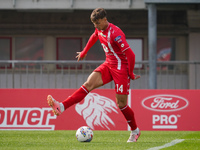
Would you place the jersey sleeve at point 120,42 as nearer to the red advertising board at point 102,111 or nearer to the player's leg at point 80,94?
the player's leg at point 80,94

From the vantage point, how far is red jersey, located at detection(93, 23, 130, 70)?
25.3 ft

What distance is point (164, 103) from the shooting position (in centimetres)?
1184

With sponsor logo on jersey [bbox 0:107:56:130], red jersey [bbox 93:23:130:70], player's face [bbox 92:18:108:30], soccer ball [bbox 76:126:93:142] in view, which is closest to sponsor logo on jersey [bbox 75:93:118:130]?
sponsor logo on jersey [bbox 0:107:56:130]

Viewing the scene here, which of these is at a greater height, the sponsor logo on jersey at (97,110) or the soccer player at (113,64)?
the soccer player at (113,64)

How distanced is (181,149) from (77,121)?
16.3 ft

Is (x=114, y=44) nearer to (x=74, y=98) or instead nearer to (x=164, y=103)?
(x=74, y=98)

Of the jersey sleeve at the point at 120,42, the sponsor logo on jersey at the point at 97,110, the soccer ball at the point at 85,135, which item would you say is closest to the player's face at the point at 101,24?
the jersey sleeve at the point at 120,42

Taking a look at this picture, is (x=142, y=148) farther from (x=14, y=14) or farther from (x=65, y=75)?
(x=14, y=14)

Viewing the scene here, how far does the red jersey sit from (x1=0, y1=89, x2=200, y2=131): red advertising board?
13.0 feet

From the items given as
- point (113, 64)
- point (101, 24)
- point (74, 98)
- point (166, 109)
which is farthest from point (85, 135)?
point (166, 109)

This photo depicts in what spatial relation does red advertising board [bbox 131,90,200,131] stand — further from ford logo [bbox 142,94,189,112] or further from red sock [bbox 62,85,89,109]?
red sock [bbox 62,85,89,109]

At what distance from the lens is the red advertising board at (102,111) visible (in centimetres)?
1173

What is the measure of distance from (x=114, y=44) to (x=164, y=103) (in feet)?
14.3

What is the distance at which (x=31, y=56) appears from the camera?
723 inches
